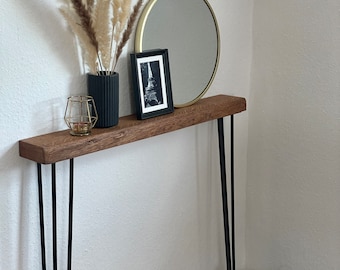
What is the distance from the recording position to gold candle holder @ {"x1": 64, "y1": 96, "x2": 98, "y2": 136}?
1.33 metres

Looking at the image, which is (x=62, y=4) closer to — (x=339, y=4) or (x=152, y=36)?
(x=152, y=36)

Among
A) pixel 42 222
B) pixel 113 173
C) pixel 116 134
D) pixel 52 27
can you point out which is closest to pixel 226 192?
pixel 113 173

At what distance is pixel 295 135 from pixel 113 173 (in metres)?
0.71

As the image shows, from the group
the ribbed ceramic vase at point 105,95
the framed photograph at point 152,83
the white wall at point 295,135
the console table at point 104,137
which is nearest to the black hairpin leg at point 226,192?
the console table at point 104,137

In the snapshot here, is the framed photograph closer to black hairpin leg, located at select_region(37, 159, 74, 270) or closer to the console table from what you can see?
the console table

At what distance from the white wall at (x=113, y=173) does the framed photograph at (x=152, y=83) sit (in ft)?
0.18

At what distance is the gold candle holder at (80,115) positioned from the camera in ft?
4.35

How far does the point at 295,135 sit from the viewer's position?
1.89m

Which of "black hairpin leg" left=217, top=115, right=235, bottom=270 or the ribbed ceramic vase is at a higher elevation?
the ribbed ceramic vase

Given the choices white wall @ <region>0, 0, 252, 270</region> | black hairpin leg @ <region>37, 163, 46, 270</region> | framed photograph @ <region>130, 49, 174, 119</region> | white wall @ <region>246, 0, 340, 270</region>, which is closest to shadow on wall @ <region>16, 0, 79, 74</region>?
white wall @ <region>0, 0, 252, 270</region>

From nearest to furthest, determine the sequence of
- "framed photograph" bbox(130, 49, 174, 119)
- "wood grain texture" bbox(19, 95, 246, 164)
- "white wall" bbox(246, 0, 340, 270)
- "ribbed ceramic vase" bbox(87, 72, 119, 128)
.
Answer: "wood grain texture" bbox(19, 95, 246, 164), "ribbed ceramic vase" bbox(87, 72, 119, 128), "framed photograph" bbox(130, 49, 174, 119), "white wall" bbox(246, 0, 340, 270)

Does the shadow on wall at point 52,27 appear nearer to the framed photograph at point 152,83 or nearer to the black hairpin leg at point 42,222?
the framed photograph at point 152,83

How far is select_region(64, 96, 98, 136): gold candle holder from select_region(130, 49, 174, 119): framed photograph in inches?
5.8

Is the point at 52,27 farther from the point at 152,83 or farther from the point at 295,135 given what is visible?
the point at 295,135
